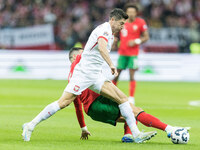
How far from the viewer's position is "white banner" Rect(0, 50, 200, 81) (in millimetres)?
22198

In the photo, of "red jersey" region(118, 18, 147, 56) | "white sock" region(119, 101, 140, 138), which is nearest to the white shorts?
"white sock" region(119, 101, 140, 138)

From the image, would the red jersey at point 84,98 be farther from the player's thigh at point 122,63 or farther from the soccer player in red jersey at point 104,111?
the player's thigh at point 122,63

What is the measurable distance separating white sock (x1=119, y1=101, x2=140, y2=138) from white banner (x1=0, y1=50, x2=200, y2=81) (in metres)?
15.3

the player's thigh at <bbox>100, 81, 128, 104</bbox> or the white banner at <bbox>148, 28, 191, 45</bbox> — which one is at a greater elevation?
the player's thigh at <bbox>100, 81, 128, 104</bbox>

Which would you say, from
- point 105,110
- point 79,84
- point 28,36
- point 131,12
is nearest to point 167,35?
point 28,36

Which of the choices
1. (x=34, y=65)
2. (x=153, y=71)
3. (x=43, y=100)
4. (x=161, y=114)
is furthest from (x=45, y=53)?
(x=161, y=114)

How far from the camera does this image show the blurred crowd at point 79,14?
80.6 feet

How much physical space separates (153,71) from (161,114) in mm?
11698

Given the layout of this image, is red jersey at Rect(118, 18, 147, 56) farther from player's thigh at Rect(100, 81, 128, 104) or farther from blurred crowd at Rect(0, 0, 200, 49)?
blurred crowd at Rect(0, 0, 200, 49)

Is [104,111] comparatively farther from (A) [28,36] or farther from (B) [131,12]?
(A) [28,36]

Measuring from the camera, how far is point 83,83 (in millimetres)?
7320

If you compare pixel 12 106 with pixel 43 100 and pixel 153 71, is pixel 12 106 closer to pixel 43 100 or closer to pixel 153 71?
pixel 43 100

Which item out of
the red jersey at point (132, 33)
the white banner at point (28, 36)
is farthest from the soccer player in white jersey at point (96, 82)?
the white banner at point (28, 36)

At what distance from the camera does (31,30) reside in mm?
24219
